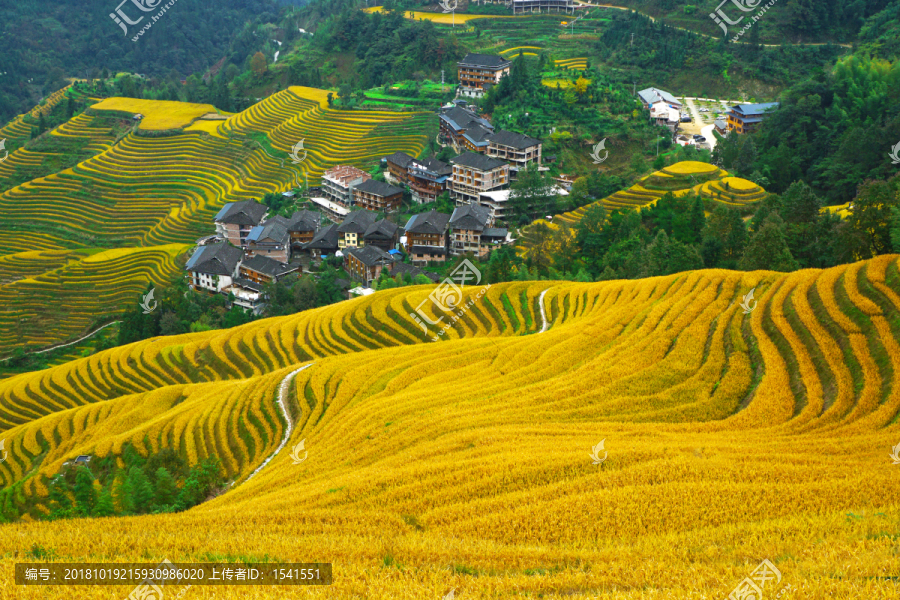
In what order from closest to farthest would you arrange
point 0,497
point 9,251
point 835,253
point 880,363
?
point 880,363 < point 0,497 < point 835,253 < point 9,251

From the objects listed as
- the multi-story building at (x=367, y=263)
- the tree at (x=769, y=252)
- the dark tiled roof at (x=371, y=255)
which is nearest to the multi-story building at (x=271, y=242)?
the multi-story building at (x=367, y=263)

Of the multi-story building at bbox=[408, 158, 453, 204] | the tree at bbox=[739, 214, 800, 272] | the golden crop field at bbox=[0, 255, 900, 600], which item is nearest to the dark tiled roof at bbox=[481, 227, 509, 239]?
the multi-story building at bbox=[408, 158, 453, 204]

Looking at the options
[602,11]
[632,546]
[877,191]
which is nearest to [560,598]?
[632,546]

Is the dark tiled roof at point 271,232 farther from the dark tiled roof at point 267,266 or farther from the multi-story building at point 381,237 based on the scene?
the multi-story building at point 381,237

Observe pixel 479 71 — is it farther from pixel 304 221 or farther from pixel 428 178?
pixel 304 221

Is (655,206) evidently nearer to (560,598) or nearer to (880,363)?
(880,363)

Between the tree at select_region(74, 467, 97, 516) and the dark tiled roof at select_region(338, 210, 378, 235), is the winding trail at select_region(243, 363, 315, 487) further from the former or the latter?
the dark tiled roof at select_region(338, 210, 378, 235)

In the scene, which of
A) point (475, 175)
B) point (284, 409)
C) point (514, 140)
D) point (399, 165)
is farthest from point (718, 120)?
point (284, 409)
